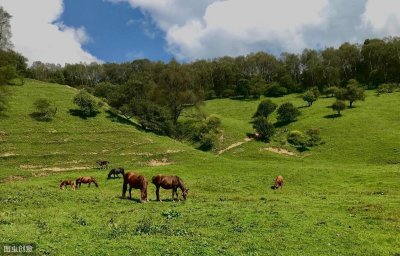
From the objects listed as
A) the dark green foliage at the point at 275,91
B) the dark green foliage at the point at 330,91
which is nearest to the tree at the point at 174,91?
the dark green foliage at the point at 330,91

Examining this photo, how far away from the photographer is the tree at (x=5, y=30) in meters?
102

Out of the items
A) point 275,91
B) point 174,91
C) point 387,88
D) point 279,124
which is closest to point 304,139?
point 279,124

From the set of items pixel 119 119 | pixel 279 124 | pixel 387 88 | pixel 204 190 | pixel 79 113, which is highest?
pixel 387 88

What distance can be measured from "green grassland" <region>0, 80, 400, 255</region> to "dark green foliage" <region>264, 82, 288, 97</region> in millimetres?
28235

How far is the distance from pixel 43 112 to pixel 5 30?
36.4 m

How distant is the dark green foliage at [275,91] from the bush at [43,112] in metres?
79.7

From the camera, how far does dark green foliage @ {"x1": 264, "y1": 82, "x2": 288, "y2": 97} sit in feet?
458

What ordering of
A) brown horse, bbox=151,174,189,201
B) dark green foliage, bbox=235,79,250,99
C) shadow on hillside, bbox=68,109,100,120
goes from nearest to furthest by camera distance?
brown horse, bbox=151,174,189,201, shadow on hillside, bbox=68,109,100,120, dark green foliage, bbox=235,79,250,99

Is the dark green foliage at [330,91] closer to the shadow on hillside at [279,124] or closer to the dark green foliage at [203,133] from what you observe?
the shadow on hillside at [279,124]

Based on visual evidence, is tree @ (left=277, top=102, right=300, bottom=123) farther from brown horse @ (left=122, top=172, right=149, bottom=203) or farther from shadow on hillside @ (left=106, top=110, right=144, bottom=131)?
brown horse @ (left=122, top=172, right=149, bottom=203)

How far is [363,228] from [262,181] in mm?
24894

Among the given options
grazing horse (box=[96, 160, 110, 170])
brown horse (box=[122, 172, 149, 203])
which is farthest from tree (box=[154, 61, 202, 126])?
brown horse (box=[122, 172, 149, 203])

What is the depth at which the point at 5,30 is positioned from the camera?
103 meters

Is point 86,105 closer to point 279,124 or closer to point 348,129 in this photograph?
point 279,124
